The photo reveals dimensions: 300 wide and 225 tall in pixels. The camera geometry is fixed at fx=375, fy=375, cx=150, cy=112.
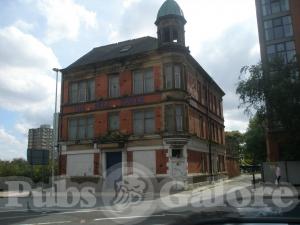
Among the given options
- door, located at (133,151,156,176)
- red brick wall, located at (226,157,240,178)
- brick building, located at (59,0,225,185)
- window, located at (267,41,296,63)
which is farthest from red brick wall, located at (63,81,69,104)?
red brick wall, located at (226,157,240,178)

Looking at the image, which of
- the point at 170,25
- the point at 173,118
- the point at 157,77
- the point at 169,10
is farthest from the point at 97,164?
the point at 169,10

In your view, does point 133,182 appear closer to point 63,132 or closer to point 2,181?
point 63,132

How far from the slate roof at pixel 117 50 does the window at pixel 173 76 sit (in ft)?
7.89

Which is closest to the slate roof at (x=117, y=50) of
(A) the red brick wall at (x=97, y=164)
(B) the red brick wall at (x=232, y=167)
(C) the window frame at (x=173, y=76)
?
(C) the window frame at (x=173, y=76)

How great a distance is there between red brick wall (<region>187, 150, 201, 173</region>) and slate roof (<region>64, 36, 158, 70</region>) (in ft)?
31.5

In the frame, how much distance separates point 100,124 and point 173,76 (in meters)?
7.89

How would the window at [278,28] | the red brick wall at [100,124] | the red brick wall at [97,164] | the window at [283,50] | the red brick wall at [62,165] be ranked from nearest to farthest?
the red brick wall at [97,164] < the red brick wall at [100,124] < the red brick wall at [62,165] < the window at [283,50] < the window at [278,28]

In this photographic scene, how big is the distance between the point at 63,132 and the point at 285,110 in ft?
64.8

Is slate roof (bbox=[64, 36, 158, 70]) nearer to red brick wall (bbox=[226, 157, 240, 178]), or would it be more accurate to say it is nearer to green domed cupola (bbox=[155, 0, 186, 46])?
green domed cupola (bbox=[155, 0, 186, 46])

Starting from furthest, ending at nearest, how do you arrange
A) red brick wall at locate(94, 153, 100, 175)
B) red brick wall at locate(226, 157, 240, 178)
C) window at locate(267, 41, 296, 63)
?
red brick wall at locate(226, 157, 240, 178) → window at locate(267, 41, 296, 63) → red brick wall at locate(94, 153, 100, 175)

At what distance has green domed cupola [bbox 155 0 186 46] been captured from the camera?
1249 inches

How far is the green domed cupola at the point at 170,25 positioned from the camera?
3172 centimetres

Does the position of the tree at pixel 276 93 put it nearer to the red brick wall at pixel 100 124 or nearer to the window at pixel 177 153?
the window at pixel 177 153

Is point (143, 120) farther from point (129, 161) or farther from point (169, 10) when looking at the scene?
point (169, 10)
